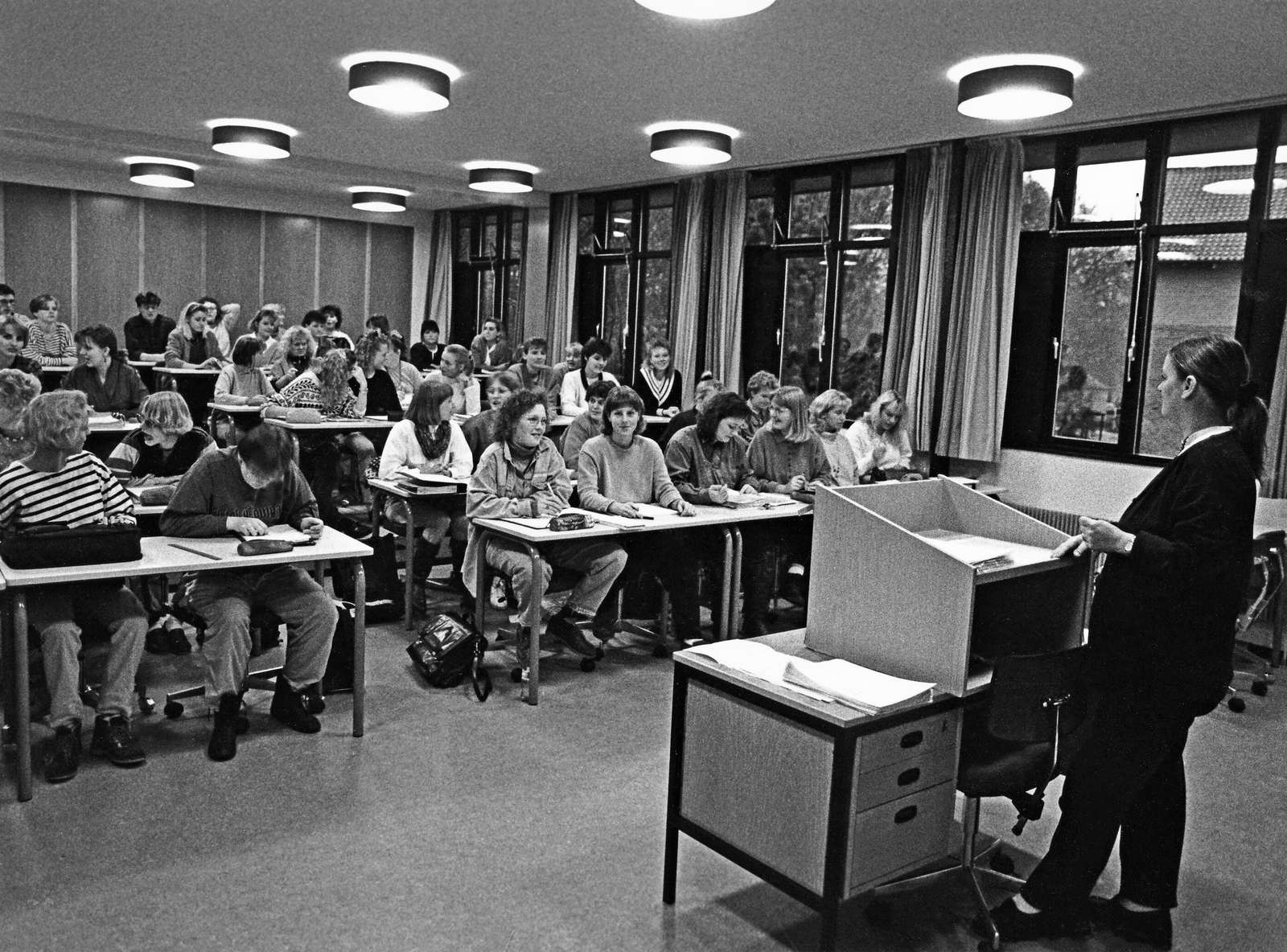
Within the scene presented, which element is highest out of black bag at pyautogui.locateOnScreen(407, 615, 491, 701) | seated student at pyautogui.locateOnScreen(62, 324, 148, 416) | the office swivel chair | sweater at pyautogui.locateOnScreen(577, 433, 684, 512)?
seated student at pyautogui.locateOnScreen(62, 324, 148, 416)

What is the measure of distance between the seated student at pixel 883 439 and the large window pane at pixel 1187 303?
156 cm

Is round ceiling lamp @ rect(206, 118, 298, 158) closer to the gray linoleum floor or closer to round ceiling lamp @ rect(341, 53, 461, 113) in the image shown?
round ceiling lamp @ rect(341, 53, 461, 113)

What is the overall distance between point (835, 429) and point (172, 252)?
10302mm

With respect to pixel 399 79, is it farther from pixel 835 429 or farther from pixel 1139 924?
pixel 1139 924

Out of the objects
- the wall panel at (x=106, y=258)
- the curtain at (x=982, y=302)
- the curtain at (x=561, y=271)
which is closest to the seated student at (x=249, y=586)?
the curtain at (x=982, y=302)

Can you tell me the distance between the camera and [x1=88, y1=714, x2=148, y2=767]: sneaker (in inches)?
152

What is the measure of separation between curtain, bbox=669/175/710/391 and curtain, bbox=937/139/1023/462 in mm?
2890

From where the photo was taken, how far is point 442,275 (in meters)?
14.8

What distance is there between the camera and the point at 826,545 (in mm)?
3041

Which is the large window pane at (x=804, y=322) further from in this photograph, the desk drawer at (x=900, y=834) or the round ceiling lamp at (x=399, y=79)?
the desk drawer at (x=900, y=834)

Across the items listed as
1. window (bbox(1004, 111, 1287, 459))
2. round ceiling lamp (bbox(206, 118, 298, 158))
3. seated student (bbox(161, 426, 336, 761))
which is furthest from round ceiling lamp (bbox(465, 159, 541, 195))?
seated student (bbox(161, 426, 336, 761))

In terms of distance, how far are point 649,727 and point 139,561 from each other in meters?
2.11

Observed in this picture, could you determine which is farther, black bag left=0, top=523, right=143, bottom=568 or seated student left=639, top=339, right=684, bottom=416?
seated student left=639, top=339, right=684, bottom=416

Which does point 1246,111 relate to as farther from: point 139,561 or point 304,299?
point 304,299
